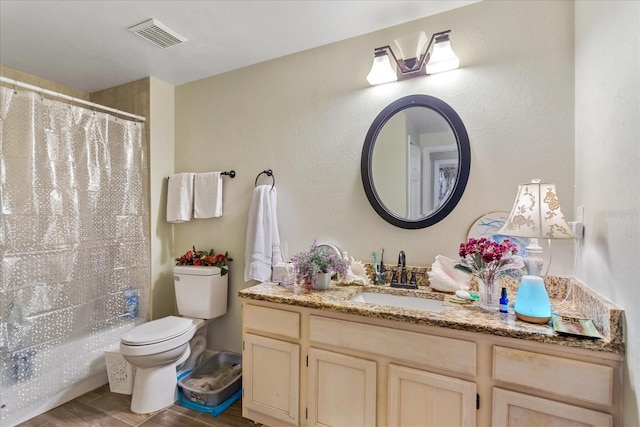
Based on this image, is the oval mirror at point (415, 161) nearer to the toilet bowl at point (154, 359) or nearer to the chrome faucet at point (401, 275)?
the chrome faucet at point (401, 275)

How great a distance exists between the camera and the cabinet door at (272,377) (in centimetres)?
155

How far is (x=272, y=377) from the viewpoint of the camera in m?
1.61

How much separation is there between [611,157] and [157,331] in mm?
2504

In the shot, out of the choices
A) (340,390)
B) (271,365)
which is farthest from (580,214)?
(271,365)

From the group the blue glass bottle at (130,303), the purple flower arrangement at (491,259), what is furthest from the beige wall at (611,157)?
the blue glass bottle at (130,303)

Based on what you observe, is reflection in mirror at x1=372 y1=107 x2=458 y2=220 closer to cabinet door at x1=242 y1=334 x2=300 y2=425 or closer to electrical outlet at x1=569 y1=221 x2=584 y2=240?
electrical outlet at x1=569 y1=221 x2=584 y2=240

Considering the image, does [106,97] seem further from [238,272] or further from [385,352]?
[385,352]

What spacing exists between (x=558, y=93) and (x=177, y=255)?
9.66 ft

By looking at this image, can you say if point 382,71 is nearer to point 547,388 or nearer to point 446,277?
point 446,277

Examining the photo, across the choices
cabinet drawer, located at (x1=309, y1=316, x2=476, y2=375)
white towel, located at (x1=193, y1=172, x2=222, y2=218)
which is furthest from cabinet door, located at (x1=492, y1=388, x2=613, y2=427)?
white towel, located at (x1=193, y1=172, x2=222, y2=218)

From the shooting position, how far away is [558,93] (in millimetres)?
1482

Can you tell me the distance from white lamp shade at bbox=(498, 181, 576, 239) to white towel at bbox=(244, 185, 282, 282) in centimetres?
142

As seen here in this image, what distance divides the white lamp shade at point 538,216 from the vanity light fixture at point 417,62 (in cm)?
84

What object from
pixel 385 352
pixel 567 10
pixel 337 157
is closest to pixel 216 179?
pixel 337 157
